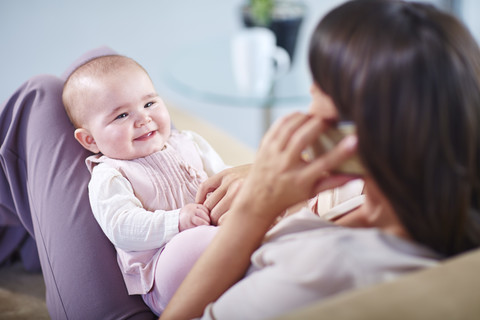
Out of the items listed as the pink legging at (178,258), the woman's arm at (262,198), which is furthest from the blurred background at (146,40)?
the woman's arm at (262,198)

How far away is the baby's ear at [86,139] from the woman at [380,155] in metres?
0.48

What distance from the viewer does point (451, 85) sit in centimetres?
62

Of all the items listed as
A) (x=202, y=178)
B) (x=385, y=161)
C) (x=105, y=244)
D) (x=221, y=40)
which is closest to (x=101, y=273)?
(x=105, y=244)

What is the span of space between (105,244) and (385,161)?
0.59m

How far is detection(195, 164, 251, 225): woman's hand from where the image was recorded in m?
0.95

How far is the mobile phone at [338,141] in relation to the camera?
0.68 m

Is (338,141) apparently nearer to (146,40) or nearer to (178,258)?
→ (178,258)

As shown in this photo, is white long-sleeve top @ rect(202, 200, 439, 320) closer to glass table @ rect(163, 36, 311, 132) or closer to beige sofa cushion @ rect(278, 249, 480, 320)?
beige sofa cushion @ rect(278, 249, 480, 320)

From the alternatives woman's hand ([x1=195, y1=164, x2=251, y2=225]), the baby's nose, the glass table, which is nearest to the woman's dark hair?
woman's hand ([x1=195, y1=164, x2=251, y2=225])

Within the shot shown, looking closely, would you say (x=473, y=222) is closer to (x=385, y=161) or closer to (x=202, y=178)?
(x=385, y=161)

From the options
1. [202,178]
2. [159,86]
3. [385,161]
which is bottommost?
[159,86]

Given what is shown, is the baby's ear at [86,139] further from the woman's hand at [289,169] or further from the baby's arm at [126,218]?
the woman's hand at [289,169]

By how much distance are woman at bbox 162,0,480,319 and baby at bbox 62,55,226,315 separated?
0.71 feet

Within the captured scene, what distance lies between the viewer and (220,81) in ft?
6.87
